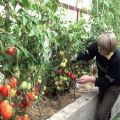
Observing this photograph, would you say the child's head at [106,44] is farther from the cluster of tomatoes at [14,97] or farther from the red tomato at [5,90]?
the red tomato at [5,90]

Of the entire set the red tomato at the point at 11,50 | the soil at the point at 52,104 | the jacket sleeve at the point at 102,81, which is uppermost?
the red tomato at the point at 11,50

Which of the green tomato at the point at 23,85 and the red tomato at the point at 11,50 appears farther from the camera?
the green tomato at the point at 23,85

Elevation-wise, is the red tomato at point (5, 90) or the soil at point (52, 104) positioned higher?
the red tomato at point (5, 90)

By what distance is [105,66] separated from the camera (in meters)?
5.56

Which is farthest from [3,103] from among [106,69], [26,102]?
[106,69]

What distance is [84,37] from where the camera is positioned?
595cm

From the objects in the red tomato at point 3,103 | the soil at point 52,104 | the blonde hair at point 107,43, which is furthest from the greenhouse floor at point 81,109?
the red tomato at point 3,103

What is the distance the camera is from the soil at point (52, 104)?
199 inches

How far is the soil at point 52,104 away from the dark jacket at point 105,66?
0.60 metres

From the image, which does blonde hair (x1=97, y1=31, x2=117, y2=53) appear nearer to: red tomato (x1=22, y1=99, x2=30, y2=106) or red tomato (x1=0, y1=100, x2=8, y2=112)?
red tomato (x1=22, y1=99, x2=30, y2=106)

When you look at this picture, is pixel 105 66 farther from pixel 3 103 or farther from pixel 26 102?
pixel 3 103

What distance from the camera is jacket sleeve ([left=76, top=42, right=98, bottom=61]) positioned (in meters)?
5.64

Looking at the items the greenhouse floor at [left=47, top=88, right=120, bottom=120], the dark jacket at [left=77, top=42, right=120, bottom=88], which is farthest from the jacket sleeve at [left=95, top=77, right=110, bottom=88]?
the greenhouse floor at [left=47, top=88, right=120, bottom=120]

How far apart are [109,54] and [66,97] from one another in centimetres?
106
